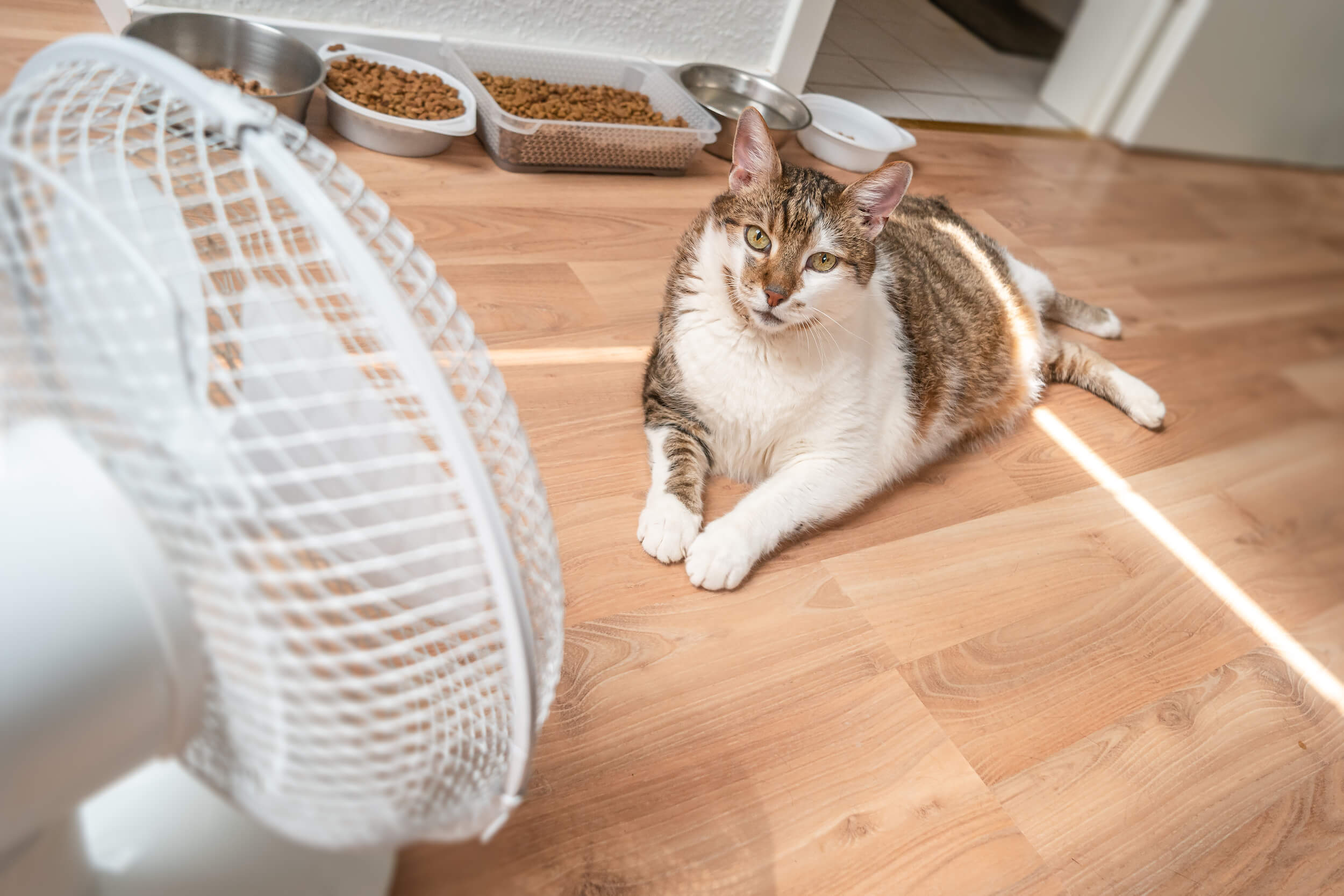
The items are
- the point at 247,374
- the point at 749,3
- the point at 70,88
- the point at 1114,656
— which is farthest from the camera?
the point at 749,3

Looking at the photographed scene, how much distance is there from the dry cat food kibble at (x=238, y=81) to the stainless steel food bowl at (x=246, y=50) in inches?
1.7

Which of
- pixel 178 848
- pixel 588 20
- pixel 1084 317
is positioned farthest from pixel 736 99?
pixel 178 848

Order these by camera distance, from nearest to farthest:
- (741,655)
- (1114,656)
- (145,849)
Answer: (145,849) → (741,655) → (1114,656)

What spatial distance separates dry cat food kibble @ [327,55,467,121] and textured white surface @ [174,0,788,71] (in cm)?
18

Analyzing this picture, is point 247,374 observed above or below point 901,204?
above

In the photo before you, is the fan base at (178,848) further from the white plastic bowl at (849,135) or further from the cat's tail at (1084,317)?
the white plastic bowl at (849,135)

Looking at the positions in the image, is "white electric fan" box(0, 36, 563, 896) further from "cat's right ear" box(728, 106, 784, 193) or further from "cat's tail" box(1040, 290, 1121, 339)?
"cat's tail" box(1040, 290, 1121, 339)

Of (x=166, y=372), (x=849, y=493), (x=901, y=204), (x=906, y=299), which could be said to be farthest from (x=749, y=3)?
(x=166, y=372)

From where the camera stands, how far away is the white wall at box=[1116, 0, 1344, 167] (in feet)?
6.27

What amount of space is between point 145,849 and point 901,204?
176cm

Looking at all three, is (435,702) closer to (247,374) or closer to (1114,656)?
(247,374)

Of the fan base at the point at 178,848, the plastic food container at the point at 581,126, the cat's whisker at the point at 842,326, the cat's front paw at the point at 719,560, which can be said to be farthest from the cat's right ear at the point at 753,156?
the fan base at the point at 178,848

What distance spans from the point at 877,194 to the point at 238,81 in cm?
145

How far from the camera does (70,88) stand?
495mm
